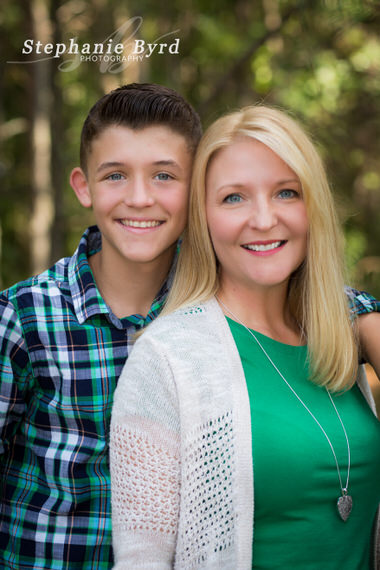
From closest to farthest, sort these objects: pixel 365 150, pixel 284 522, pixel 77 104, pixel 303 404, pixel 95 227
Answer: pixel 284 522 → pixel 303 404 → pixel 95 227 → pixel 365 150 → pixel 77 104

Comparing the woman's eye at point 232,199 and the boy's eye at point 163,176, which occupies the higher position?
the boy's eye at point 163,176

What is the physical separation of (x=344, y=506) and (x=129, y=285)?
0.99 metres

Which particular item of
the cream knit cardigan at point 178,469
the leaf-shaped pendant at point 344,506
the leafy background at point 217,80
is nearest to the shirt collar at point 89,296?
the cream knit cardigan at point 178,469

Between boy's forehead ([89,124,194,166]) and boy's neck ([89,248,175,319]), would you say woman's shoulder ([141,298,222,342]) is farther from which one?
boy's forehead ([89,124,194,166])

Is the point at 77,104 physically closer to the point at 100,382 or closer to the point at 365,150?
the point at 365,150

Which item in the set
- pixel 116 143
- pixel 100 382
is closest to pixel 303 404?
pixel 100 382

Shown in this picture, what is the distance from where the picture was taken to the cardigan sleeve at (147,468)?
1.66m

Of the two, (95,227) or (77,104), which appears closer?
(95,227)

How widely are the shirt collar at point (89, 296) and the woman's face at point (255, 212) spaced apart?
1.10 feet

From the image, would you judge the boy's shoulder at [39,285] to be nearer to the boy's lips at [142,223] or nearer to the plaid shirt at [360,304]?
the boy's lips at [142,223]

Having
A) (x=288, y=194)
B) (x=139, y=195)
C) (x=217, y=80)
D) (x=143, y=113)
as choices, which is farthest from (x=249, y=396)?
(x=217, y=80)

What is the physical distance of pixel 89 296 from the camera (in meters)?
2.06

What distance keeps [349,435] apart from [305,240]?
1.98 ft

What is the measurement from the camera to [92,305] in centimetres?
205
